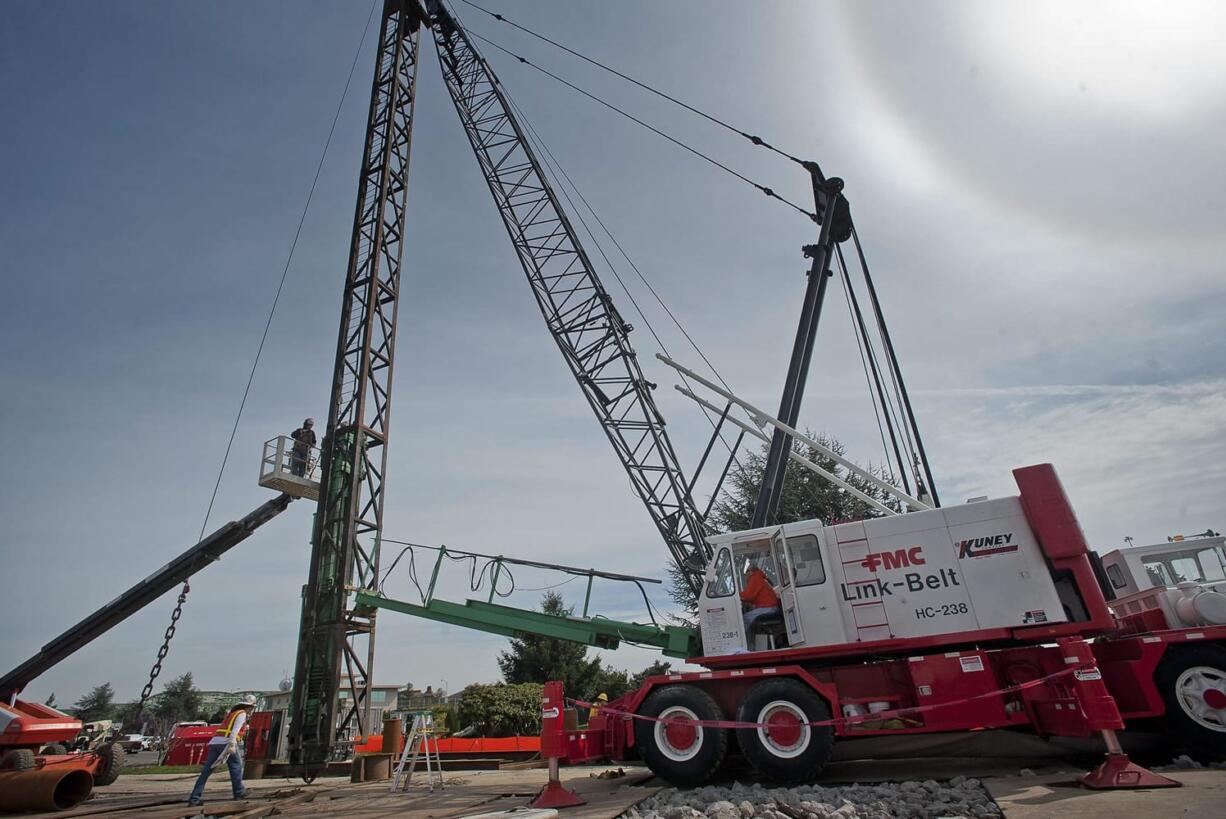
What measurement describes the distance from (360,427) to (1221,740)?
16.0 metres

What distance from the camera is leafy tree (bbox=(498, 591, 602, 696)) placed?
105 feet

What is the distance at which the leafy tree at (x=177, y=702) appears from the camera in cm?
8389

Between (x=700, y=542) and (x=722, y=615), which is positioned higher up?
(x=700, y=542)

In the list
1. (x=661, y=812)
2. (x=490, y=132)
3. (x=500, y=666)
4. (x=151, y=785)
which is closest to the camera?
(x=661, y=812)

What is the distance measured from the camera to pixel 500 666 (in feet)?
110

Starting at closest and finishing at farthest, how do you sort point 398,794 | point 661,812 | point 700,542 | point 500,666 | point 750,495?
1. point 661,812
2. point 398,794
3. point 700,542
4. point 750,495
5. point 500,666

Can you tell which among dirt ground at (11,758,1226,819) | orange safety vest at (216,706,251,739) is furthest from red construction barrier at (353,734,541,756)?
orange safety vest at (216,706,251,739)

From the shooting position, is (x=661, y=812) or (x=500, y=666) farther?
(x=500, y=666)

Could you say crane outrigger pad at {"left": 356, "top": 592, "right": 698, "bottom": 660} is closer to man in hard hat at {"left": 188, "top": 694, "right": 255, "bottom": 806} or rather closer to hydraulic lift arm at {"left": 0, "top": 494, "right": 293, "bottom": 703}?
man in hard hat at {"left": 188, "top": 694, "right": 255, "bottom": 806}

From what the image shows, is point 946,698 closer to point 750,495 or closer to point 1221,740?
point 1221,740

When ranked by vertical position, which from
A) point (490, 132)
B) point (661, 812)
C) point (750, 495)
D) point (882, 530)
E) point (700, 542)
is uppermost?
point (490, 132)

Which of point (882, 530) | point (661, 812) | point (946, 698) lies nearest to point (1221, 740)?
point (946, 698)

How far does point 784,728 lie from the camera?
816 cm

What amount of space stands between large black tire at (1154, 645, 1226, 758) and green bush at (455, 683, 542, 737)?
19.3 metres
